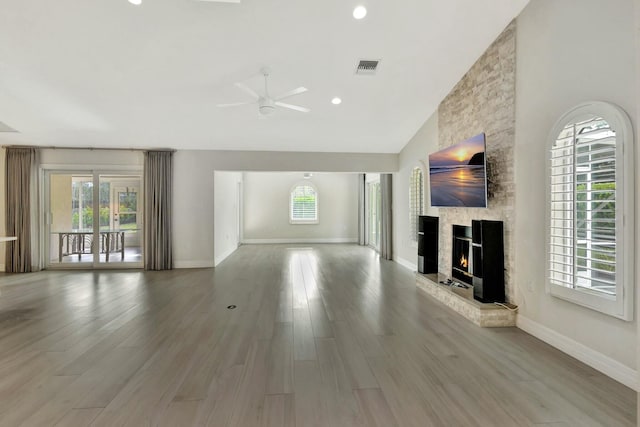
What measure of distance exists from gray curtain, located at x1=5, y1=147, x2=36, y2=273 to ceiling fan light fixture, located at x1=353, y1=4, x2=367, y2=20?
23.4ft

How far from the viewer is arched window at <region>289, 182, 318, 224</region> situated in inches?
443

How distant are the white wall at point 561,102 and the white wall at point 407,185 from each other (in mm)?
2096

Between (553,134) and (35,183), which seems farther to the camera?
(35,183)

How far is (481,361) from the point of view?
266 cm

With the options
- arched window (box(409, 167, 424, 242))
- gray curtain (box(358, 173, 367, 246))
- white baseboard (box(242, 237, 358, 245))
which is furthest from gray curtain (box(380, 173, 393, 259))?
white baseboard (box(242, 237, 358, 245))

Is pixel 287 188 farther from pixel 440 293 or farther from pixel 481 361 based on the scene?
pixel 481 361

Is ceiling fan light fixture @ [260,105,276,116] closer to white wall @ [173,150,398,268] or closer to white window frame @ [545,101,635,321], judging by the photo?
white wall @ [173,150,398,268]

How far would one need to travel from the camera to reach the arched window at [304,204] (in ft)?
36.9

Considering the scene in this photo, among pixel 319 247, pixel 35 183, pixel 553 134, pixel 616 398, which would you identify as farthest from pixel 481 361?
pixel 35 183

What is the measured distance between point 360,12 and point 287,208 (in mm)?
8262

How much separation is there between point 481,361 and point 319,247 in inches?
297

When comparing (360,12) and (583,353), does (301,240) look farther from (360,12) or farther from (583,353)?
(583,353)

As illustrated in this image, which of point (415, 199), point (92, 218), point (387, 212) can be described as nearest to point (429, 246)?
point (415, 199)

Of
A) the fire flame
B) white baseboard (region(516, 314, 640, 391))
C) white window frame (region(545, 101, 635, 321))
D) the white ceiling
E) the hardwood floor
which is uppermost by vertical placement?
the white ceiling
